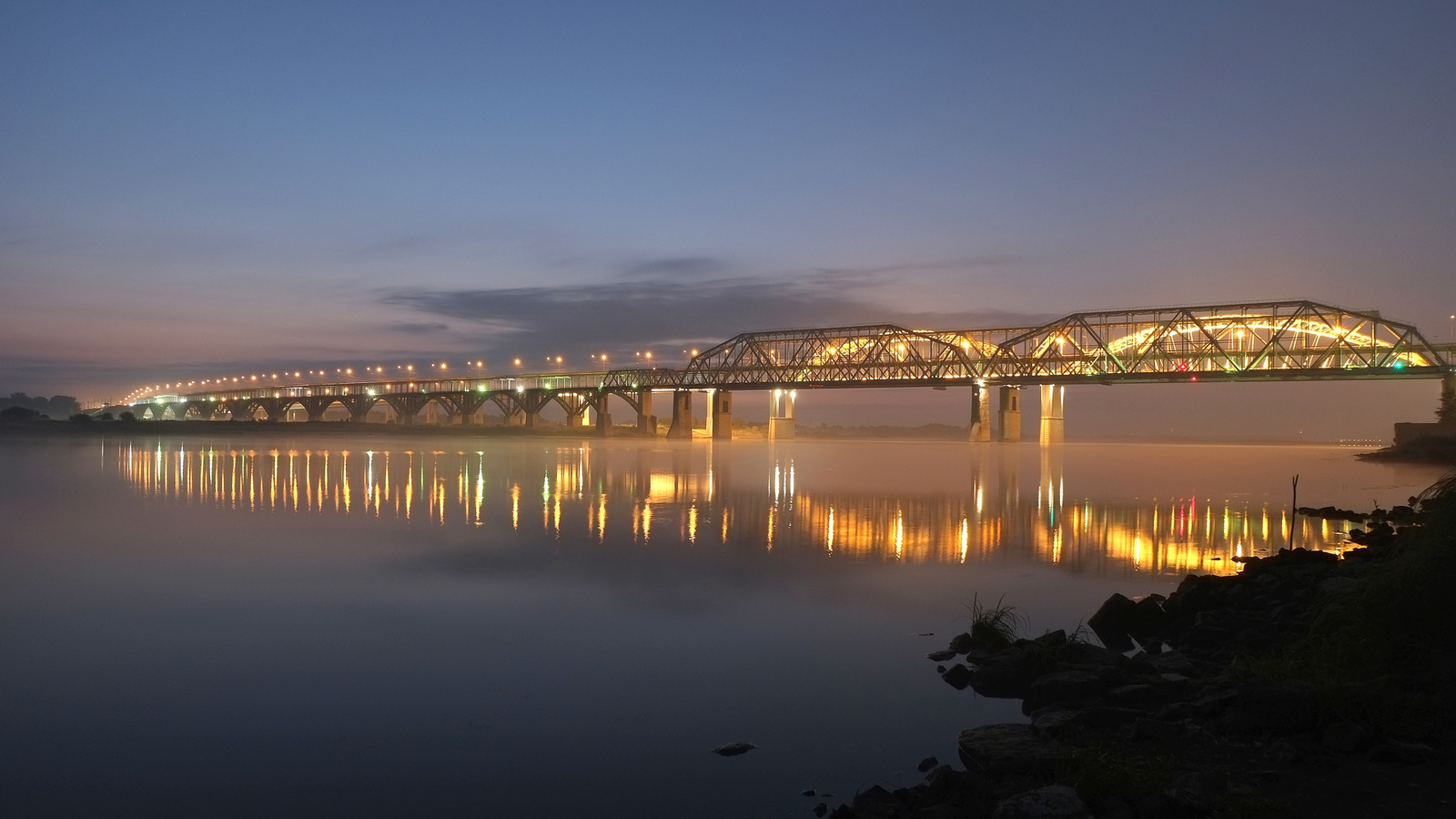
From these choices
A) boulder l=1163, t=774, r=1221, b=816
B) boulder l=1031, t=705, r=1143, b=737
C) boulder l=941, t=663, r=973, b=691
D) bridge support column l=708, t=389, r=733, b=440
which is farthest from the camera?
bridge support column l=708, t=389, r=733, b=440

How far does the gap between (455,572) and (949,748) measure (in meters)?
10.4

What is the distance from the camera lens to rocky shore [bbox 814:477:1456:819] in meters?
6.52

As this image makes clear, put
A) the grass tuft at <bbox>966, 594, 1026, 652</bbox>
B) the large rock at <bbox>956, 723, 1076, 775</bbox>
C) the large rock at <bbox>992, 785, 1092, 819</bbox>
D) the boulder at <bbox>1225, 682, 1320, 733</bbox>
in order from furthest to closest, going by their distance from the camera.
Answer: the grass tuft at <bbox>966, 594, 1026, 652</bbox>
the boulder at <bbox>1225, 682, 1320, 733</bbox>
the large rock at <bbox>956, 723, 1076, 775</bbox>
the large rock at <bbox>992, 785, 1092, 819</bbox>

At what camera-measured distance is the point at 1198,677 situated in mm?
9836

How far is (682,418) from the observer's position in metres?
167

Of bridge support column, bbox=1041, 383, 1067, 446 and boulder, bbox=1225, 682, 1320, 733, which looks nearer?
boulder, bbox=1225, 682, 1320, 733

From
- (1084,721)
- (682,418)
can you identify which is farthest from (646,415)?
(1084,721)

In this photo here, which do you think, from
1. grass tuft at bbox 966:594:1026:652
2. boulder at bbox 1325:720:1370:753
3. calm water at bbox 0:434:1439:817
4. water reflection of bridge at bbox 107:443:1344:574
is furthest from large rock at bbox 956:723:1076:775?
water reflection of bridge at bbox 107:443:1344:574

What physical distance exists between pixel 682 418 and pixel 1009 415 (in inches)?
2120

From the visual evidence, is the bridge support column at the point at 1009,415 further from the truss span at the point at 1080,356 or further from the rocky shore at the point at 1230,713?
the rocky shore at the point at 1230,713

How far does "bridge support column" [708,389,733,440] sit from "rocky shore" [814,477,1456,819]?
150560mm

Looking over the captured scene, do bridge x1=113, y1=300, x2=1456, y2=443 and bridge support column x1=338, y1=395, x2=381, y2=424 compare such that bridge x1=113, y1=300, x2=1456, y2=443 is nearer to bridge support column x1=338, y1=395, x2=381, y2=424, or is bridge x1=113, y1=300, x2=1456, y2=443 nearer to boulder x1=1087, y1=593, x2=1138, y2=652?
bridge support column x1=338, y1=395, x2=381, y2=424

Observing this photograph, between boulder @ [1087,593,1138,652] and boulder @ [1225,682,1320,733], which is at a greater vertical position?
boulder @ [1225,682,1320,733]

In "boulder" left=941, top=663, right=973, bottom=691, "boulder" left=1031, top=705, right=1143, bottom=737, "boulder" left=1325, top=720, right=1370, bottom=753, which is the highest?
"boulder" left=1325, top=720, right=1370, bottom=753
